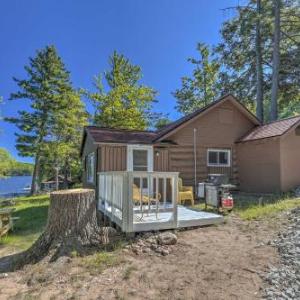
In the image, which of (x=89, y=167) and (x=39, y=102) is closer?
(x=89, y=167)

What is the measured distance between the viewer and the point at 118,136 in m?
12.8

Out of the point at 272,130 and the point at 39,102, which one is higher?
the point at 39,102

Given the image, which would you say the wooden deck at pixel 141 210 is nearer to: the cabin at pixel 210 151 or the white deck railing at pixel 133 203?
the white deck railing at pixel 133 203

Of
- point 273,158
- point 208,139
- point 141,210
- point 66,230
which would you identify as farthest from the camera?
point 208,139

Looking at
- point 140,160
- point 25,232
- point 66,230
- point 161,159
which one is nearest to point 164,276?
point 66,230

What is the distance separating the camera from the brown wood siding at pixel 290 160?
11.6 m

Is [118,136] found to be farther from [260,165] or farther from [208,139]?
[260,165]

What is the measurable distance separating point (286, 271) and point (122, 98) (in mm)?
22373

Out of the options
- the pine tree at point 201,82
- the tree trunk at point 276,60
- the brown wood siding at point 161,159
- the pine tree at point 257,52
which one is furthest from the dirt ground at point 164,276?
the pine tree at point 201,82

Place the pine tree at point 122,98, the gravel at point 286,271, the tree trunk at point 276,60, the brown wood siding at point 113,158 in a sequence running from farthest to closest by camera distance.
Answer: the pine tree at point 122,98 → the tree trunk at point 276,60 → the brown wood siding at point 113,158 → the gravel at point 286,271

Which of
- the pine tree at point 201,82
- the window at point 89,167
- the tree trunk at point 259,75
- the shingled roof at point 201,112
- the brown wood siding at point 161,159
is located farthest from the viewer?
the pine tree at point 201,82

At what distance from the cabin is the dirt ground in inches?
184

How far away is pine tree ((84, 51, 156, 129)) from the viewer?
79.6 ft

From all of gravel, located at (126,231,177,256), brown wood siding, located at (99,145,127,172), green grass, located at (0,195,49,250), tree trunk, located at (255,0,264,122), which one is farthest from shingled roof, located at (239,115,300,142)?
green grass, located at (0,195,49,250)
